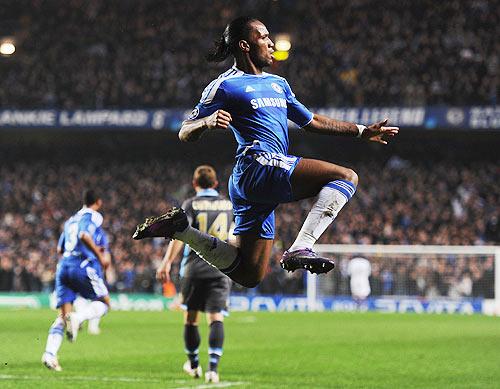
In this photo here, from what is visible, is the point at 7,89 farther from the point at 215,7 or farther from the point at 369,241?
the point at 369,241

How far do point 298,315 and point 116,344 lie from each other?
971 centimetres

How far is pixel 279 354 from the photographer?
44.5ft

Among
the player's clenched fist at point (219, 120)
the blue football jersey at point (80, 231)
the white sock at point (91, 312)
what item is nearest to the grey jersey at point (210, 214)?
the white sock at point (91, 312)

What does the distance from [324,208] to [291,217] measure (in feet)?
80.7

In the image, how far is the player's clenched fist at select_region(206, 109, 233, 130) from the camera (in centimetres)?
573

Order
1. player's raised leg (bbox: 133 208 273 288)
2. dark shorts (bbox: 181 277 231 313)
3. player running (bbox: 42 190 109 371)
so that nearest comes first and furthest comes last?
player's raised leg (bbox: 133 208 273 288)
dark shorts (bbox: 181 277 231 313)
player running (bbox: 42 190 109 371)

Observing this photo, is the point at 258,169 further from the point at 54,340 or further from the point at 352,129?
the point at 54,340

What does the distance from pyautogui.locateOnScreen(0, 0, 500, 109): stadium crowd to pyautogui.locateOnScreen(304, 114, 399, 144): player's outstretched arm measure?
24220mm

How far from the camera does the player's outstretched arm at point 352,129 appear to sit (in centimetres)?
679

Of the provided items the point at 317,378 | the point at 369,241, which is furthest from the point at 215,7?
the point at 317,378

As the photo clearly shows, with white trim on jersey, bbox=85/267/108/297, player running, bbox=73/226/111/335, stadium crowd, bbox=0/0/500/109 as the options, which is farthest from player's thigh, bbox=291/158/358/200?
stadium crowd, bbox=0/0/500/109

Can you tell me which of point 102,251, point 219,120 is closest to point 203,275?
point 102,251

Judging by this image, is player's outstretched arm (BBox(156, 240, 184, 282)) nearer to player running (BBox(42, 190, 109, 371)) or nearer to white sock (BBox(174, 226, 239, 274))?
player running (BBox(42, 190, 109, 371))

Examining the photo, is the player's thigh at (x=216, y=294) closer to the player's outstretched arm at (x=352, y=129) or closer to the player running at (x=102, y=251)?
the player running at (x=102, y=251)
